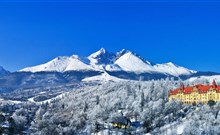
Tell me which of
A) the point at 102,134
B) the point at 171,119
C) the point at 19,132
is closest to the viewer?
the point at 19,132

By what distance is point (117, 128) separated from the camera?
194 meters

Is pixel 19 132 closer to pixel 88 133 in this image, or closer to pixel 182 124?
pixel 88 133

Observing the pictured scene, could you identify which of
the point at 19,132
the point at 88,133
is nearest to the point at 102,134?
the point at 88,133

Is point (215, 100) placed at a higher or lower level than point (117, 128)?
higher

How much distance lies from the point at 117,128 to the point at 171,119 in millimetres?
25005

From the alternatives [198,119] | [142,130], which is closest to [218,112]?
[198,119]

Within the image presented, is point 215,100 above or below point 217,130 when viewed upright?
above

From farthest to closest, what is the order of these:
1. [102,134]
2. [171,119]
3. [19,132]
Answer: [171,119]
[102,134]
[19,132]

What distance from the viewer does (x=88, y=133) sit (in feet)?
597

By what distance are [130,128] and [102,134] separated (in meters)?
16.0

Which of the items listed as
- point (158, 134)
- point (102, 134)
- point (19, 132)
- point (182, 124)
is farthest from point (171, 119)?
point (19, 132)

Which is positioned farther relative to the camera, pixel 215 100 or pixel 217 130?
pixel 215 100

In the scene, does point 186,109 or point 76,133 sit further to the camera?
point 186,109

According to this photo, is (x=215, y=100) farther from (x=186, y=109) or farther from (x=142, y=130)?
(x=142, y=130)
